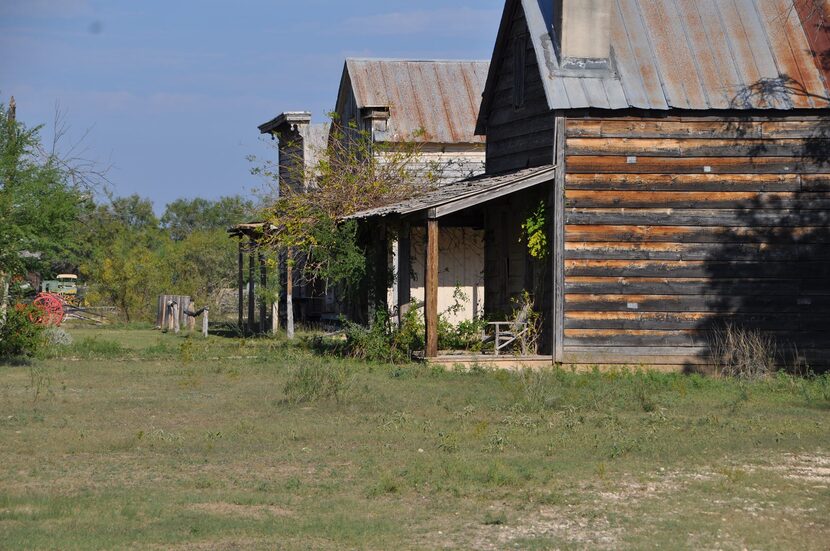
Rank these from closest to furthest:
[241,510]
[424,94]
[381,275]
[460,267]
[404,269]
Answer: [241,510] < [404,269] < [381,275] < [460,267] < [424,94]

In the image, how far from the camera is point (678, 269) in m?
18.6

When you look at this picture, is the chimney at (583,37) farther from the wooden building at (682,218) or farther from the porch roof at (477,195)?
the porch roof at (477,195)

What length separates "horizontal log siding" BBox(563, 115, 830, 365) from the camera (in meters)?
18.6

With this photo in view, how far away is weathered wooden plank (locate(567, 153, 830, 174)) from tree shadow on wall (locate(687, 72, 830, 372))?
16 millimetres

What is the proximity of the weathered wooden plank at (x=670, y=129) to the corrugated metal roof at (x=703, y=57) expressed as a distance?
0.28 m

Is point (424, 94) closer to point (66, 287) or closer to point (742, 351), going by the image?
point (742, 351)

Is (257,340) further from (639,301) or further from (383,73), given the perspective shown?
(639,301)

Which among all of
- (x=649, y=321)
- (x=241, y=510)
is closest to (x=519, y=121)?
(x=649, y=321)

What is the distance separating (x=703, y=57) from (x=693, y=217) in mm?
2850

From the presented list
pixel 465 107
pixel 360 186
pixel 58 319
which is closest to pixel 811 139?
pixel 360 186

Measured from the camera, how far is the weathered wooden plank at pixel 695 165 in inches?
733

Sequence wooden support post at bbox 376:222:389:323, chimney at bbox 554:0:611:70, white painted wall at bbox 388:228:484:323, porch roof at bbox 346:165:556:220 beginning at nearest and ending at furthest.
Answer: porch roof at bbox 346:165:556:220, chimney at bbox 554:0:611:70, wooden support post at bbox 376:222:389:323, white painted wall at bbox 388:228:484:323

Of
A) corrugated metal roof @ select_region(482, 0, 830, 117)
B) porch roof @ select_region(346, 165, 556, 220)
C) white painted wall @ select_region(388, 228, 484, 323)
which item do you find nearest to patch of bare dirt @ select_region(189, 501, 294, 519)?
porch roof @ select_region(346, 165, 556, 220)

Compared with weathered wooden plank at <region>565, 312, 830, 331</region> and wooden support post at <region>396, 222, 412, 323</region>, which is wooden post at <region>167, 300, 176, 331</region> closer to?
wooden support post at <region>396, 222, 412, 323</region>
